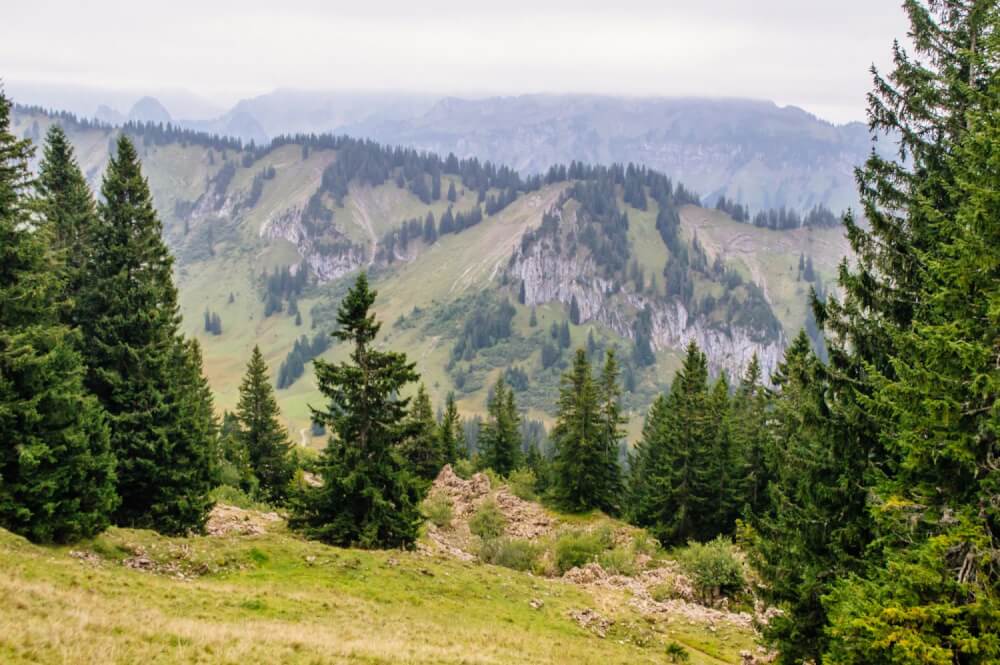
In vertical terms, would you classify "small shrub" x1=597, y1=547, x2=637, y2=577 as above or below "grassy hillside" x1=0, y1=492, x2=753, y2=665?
below

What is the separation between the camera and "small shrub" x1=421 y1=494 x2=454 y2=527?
173 ft

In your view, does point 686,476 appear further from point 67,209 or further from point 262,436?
point 67,209

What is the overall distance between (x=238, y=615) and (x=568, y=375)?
142 ft

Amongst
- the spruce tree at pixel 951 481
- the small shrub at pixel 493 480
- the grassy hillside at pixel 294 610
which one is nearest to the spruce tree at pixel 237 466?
the small shrub at pixel 493 480

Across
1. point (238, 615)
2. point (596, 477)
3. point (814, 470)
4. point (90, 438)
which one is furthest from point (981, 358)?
point (596, 477)

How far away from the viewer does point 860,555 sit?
59.5 feet

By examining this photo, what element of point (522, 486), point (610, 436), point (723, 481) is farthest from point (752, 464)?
point (522, 486)

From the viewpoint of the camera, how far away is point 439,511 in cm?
5306

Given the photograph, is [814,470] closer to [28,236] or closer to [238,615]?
[238,615]

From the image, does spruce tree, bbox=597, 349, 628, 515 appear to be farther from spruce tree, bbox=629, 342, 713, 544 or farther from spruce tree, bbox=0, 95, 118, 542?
spruce tree, bbox=0, 95, 118, 542

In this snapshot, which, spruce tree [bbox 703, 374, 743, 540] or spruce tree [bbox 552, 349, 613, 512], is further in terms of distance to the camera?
spruce tree [bbox 552, 349, 613, 512]

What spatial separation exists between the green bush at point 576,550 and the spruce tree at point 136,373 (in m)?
22.4

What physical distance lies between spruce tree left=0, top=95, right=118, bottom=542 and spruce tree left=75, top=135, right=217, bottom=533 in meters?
3.92

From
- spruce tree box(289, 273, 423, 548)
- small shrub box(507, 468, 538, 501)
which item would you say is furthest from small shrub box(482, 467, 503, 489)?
spruce tree box(289, 273, 423, 548)
